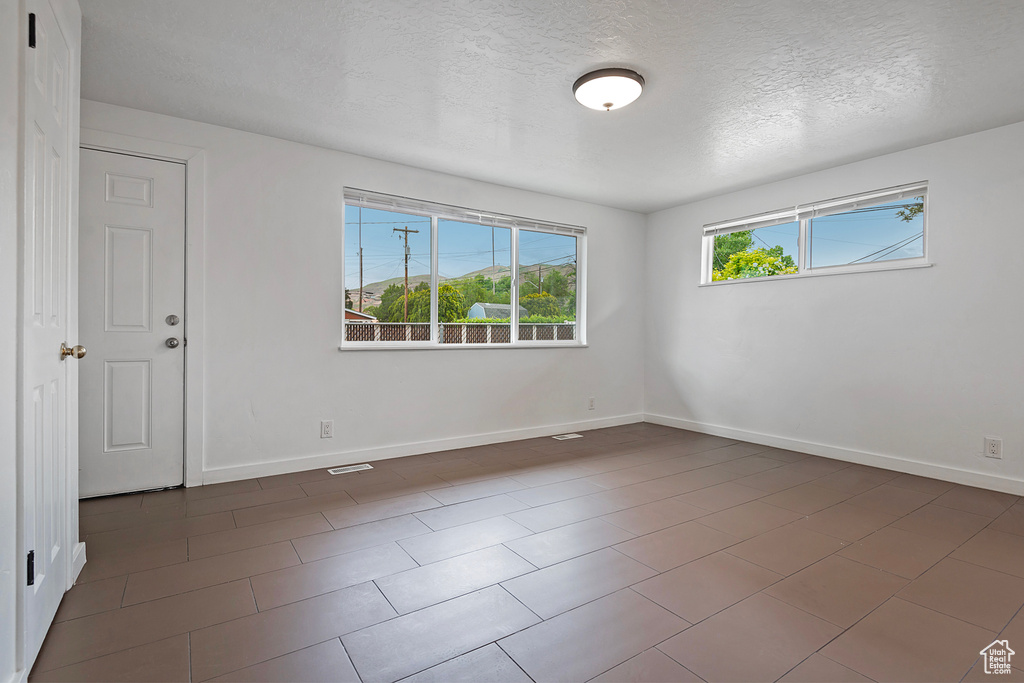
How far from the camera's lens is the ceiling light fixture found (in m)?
2.59

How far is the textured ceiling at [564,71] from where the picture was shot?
7.09ft

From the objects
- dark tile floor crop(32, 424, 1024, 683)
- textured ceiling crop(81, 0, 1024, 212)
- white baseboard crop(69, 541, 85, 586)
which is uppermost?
textured ceiling crop(81, 0, 1024, 212)

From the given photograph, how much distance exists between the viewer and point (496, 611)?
183 cm

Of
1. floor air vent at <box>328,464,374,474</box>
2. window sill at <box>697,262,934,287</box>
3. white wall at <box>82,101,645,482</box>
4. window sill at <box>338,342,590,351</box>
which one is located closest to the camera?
white wall at <box>82,101,645,482</box>

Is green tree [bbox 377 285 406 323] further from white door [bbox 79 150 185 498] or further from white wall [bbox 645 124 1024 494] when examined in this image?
white wall [bbox 645 124 1024 494]

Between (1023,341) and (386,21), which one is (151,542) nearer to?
(386,21)

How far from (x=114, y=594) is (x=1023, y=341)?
504cm

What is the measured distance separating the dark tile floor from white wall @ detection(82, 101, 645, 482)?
42 cm

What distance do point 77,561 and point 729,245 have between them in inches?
206

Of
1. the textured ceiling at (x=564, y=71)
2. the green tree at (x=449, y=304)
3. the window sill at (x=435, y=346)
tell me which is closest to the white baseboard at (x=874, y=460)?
the window sill at (x=435, y=346)

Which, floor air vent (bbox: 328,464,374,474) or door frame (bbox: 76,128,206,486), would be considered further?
floor air vent (bbox: 328,464,374,474)

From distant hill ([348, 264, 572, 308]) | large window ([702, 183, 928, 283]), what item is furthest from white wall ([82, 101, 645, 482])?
large window ([702, 183, 928, 283])

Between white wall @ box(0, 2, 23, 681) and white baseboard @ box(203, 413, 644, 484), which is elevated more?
white wall @ box(0, 2, 23, 681)

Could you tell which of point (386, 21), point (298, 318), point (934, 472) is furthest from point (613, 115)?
point (934, 472)
